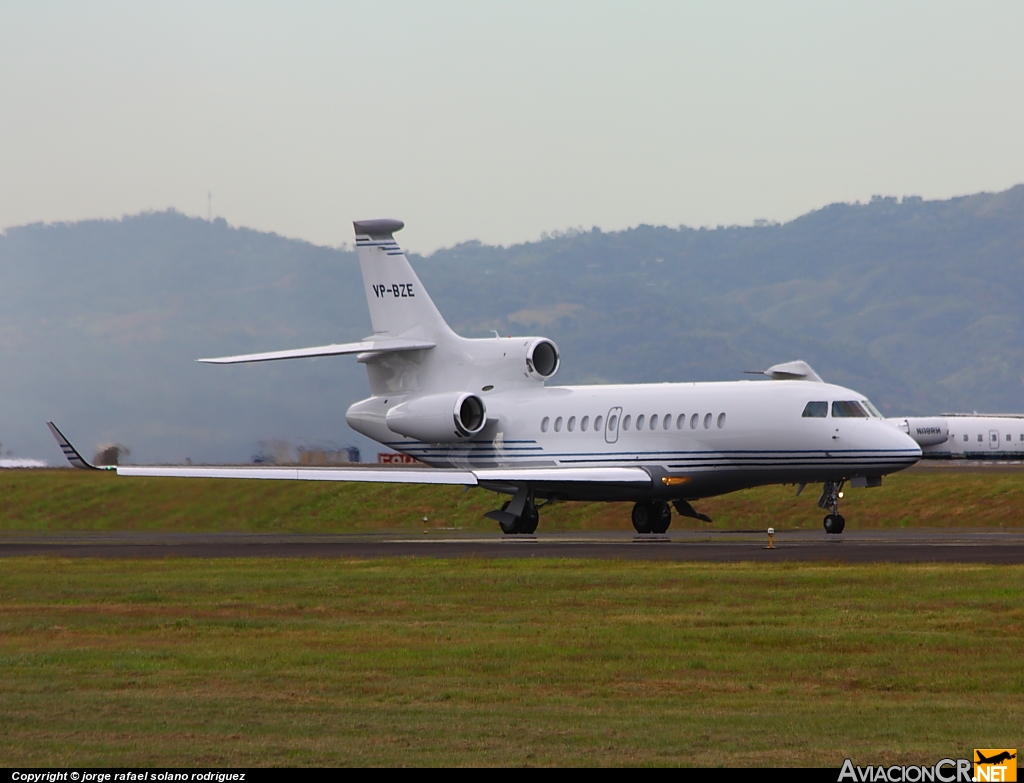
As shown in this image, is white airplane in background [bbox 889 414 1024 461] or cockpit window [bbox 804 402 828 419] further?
white airplane in background [bbox 889 414 1024 461]

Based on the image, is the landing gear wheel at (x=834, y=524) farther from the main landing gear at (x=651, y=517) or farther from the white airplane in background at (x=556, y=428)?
the main landing gear at (x=651, y=517)

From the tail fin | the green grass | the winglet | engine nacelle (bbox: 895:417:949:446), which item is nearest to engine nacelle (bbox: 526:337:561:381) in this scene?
the tail fin

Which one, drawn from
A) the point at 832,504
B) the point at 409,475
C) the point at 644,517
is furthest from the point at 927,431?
the point at 409,475

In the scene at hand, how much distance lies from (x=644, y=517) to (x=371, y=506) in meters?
13.6

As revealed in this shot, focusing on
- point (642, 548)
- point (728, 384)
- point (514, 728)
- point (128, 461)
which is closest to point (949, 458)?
point (128, 461)

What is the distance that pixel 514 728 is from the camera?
12.1 metres

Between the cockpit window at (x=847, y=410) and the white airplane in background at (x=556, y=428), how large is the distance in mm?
24

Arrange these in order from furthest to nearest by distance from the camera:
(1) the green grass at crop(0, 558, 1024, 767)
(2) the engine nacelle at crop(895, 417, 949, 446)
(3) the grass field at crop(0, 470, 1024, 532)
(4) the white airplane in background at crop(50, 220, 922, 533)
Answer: (2) the engine nacelle at crop(895, 417, 949, 446) → (3) the grass field at crop(0, 470, 1024, 532) → (4) the white airplane in background at crop(50, 220, 922, 533) → (1) the green grass at crop(0, 558, 1024, 767)

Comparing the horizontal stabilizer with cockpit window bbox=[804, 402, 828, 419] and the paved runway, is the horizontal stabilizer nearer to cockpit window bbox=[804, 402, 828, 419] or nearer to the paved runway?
the paved runway

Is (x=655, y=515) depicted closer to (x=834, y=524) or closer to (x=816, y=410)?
(x=834, y=524)

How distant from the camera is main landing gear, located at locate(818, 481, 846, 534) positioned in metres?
37.9

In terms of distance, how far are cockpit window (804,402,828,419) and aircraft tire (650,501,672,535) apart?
6.26 metres

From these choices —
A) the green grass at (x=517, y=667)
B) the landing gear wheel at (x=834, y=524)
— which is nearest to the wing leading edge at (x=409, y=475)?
the landing gear wheel at (x=834, y=524)

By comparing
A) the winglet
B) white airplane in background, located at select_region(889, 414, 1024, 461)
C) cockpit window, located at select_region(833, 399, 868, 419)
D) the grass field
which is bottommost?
white airplane in background, located at select_region(889, 414, 1024, 461)
